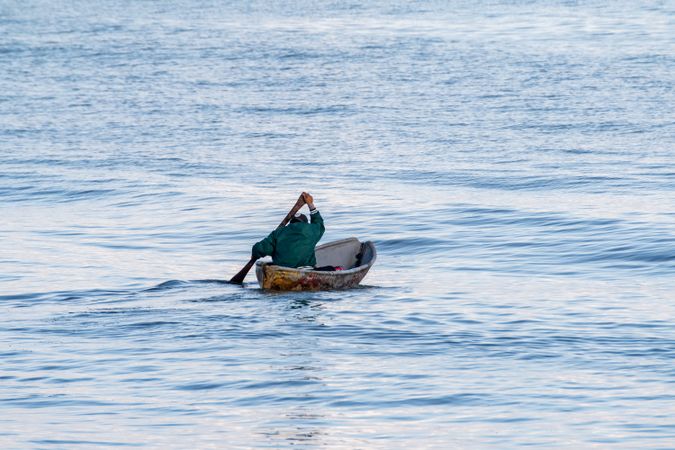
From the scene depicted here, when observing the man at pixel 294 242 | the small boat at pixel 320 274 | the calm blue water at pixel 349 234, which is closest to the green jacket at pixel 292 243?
the man at pixel 294 242

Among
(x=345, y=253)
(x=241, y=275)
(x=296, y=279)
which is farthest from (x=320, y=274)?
(x=345, y=253)

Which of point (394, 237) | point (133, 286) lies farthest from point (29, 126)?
point (133, 286)

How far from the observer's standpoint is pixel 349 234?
1144 inches

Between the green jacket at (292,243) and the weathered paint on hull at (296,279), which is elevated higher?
the green jacket at (292,243)

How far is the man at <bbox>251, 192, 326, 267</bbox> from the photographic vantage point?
810 inches

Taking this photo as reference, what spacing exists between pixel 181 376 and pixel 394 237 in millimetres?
12170

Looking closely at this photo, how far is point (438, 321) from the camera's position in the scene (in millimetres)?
19625

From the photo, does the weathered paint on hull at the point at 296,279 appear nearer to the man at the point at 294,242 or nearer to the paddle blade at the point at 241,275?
the man at the point at 294,242

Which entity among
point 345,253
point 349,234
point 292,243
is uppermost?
point 292,243

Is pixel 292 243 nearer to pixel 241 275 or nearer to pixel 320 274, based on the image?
pixel 320 274

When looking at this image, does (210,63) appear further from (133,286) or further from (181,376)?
(181,376)

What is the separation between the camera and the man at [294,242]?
67.5ft

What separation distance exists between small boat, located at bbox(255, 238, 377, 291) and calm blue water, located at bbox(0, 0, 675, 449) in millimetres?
312

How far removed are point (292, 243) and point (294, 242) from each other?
40 mm
